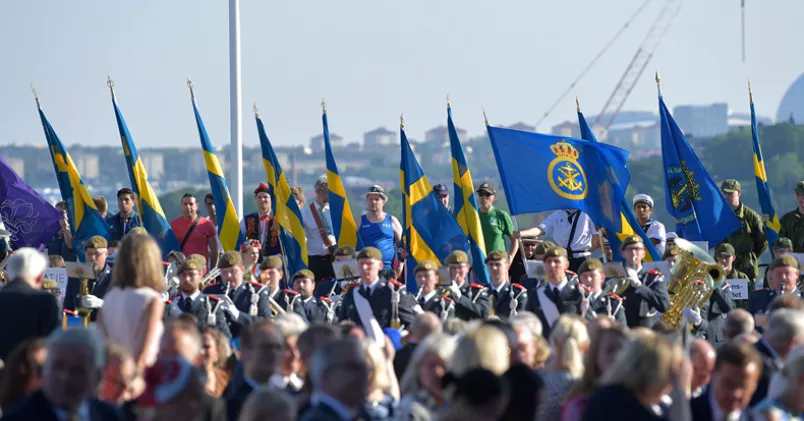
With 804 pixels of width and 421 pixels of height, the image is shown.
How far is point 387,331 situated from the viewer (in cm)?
1139

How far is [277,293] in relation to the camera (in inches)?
505

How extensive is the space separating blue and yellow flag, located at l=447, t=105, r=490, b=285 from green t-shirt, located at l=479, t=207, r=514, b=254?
114 mm

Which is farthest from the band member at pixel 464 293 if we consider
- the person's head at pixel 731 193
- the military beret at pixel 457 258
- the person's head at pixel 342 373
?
the person's head at pixel 342 373

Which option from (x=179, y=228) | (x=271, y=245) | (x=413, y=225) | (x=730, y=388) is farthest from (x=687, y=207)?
(x=730, y=388)

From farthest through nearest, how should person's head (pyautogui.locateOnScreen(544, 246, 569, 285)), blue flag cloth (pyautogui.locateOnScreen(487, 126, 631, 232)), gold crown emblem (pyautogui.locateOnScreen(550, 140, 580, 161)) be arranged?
1. gold crown emblem (pyautogui.locateOnScreen(550, 140, 580, 161))
2. blue flag cloth (pyautogui.locateOnScreen(487, 126, 631, 232))
3. person's head (pyautogui.locateOnScreen(544, 246, 569, 285))

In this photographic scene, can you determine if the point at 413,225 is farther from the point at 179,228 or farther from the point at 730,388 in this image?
the point at 730,388

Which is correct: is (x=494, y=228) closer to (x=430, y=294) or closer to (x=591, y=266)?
(x=430, y=294)

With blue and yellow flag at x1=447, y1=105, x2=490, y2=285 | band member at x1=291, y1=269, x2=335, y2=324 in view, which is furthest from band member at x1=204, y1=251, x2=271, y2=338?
blue and yellow flag at x1=447, y1=105, x2=490, y2=285

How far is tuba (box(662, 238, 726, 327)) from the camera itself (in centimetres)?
1240

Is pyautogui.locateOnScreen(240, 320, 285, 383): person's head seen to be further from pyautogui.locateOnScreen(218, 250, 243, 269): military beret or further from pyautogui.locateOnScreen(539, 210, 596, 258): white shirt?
pyautogui.locateOnScreen(539, 210, 596, 258): white shirt

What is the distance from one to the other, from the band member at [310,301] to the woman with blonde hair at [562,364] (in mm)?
5155

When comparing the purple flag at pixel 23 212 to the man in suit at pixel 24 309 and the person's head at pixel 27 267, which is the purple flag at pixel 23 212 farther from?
the man in suit at pixel 24 309

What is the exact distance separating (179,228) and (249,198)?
4874 inches

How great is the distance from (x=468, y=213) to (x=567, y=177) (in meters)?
1.08
